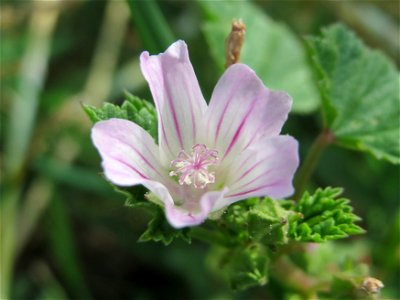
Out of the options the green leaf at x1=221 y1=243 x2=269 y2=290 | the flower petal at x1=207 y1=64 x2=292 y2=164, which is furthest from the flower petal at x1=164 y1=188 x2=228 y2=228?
the green leaf at x1=221 y1=243 x2=269 y2=290

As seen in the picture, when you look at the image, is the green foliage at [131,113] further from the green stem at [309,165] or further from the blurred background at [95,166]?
the blurred background at [95,166]

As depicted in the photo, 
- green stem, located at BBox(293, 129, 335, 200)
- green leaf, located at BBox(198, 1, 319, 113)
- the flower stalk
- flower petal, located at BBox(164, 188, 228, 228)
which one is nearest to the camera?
flower petal, located at BBox(164, 188, 228, 228)

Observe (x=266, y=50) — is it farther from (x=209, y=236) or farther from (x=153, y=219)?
(x=153, y=219)

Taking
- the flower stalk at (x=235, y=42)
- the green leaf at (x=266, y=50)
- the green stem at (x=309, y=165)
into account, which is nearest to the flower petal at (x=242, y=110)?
the flower stalk at (x=235, y=42)

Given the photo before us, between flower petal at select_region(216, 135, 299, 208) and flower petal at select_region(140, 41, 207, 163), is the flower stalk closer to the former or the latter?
flower petal at select_region(140, 41, 207, 163)

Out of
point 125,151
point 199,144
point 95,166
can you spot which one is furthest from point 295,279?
point 95,166

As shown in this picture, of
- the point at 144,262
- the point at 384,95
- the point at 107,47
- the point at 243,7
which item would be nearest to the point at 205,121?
the point at 384,95
